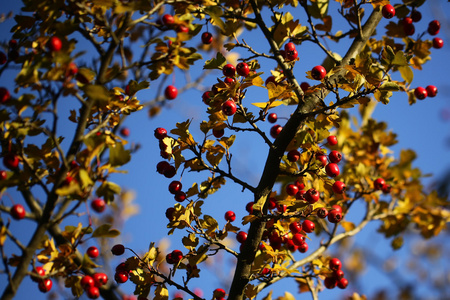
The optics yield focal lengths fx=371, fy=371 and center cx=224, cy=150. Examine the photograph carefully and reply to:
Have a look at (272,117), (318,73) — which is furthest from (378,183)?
(318,73)

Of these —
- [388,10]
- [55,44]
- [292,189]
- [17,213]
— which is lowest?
[17,213]

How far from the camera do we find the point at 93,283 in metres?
1.78

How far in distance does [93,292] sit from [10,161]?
733mm

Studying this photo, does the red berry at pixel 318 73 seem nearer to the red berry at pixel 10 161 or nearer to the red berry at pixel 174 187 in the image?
the red berry at pixel 174 187

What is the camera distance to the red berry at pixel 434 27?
3.41 meters

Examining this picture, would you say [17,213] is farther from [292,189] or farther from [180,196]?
[292,189]

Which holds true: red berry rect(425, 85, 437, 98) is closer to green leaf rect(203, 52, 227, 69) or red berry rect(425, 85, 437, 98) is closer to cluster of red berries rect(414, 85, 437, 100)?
cluster of red berries rect(414, 85, 437, 100)

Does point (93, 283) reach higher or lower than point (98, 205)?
lower

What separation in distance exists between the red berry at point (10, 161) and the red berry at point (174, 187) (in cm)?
101

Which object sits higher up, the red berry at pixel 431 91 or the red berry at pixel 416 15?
the red berry at pixel 416 15

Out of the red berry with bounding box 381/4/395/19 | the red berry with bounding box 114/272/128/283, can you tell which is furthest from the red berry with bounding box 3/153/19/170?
the red berry with bounding box 381/4/395/19

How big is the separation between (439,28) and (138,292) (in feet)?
11.2

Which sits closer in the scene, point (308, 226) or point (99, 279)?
point (99, 279)

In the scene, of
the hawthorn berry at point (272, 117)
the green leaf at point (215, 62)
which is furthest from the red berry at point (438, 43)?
the green leaf at point (215, 62)
